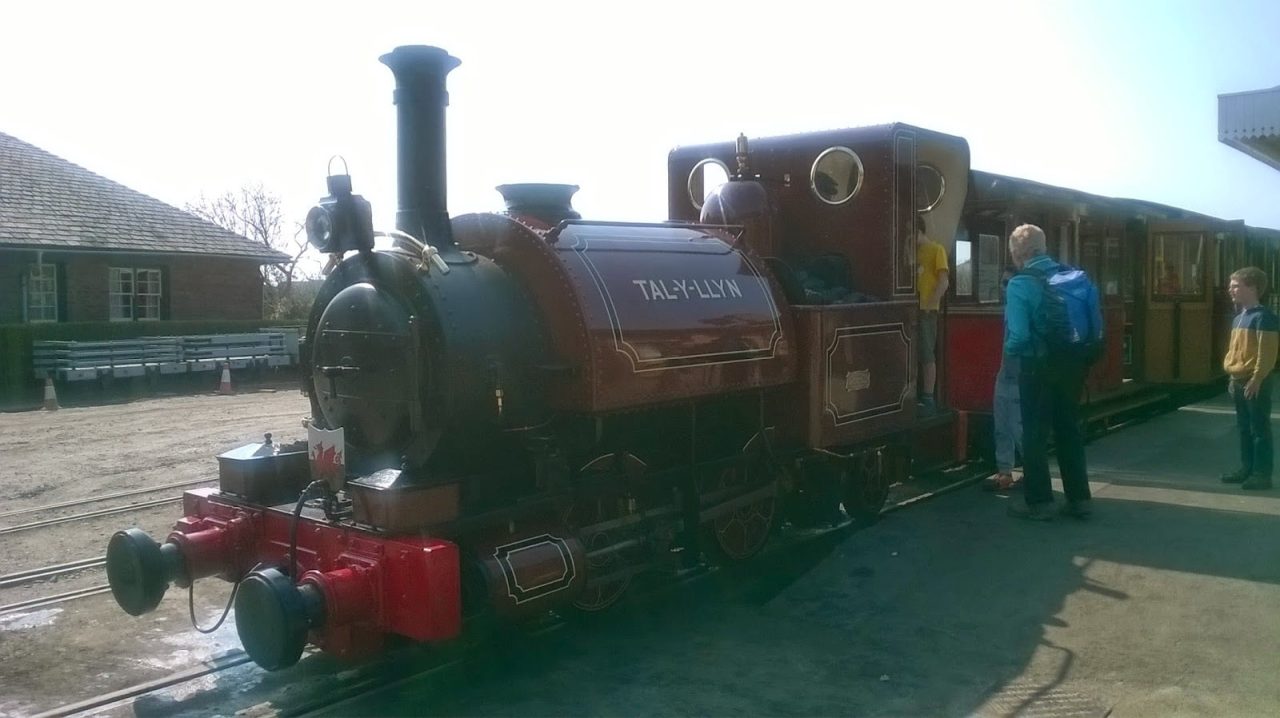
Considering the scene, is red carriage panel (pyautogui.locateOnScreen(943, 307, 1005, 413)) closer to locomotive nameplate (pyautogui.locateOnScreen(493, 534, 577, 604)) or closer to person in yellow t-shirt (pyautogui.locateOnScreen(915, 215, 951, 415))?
person in yellow t-shirt (pyautogui.locateOnScreen(915, 215, 951, 415))

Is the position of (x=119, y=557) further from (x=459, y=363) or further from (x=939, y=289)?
(x=939, y=289)

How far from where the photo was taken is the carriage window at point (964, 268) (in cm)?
867

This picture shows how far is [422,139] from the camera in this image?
4.80 meters

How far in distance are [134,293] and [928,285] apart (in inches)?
757

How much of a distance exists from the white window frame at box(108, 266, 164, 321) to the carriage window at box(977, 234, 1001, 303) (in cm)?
1825

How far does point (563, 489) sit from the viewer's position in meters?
4.76

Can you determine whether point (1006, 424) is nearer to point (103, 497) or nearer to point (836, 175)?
point (836, 175)

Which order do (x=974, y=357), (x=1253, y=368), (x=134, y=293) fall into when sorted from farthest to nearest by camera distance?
1. (x=134, y=293)
2. (x=974, y=357)
3. (x=1253, y=368)

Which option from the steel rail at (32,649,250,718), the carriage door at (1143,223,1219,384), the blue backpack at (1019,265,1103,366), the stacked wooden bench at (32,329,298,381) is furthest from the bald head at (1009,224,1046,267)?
the stacked wooden bench at (32,329,298,381)

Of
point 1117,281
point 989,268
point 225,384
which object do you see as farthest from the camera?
point 225,384

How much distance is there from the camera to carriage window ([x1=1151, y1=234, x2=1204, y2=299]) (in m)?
12.4

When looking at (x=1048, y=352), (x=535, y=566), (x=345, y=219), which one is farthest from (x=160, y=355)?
(x=535, y=566)

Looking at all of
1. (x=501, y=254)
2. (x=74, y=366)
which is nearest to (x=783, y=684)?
(x=501, y=254)

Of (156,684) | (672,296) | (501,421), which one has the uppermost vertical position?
(672,296)
